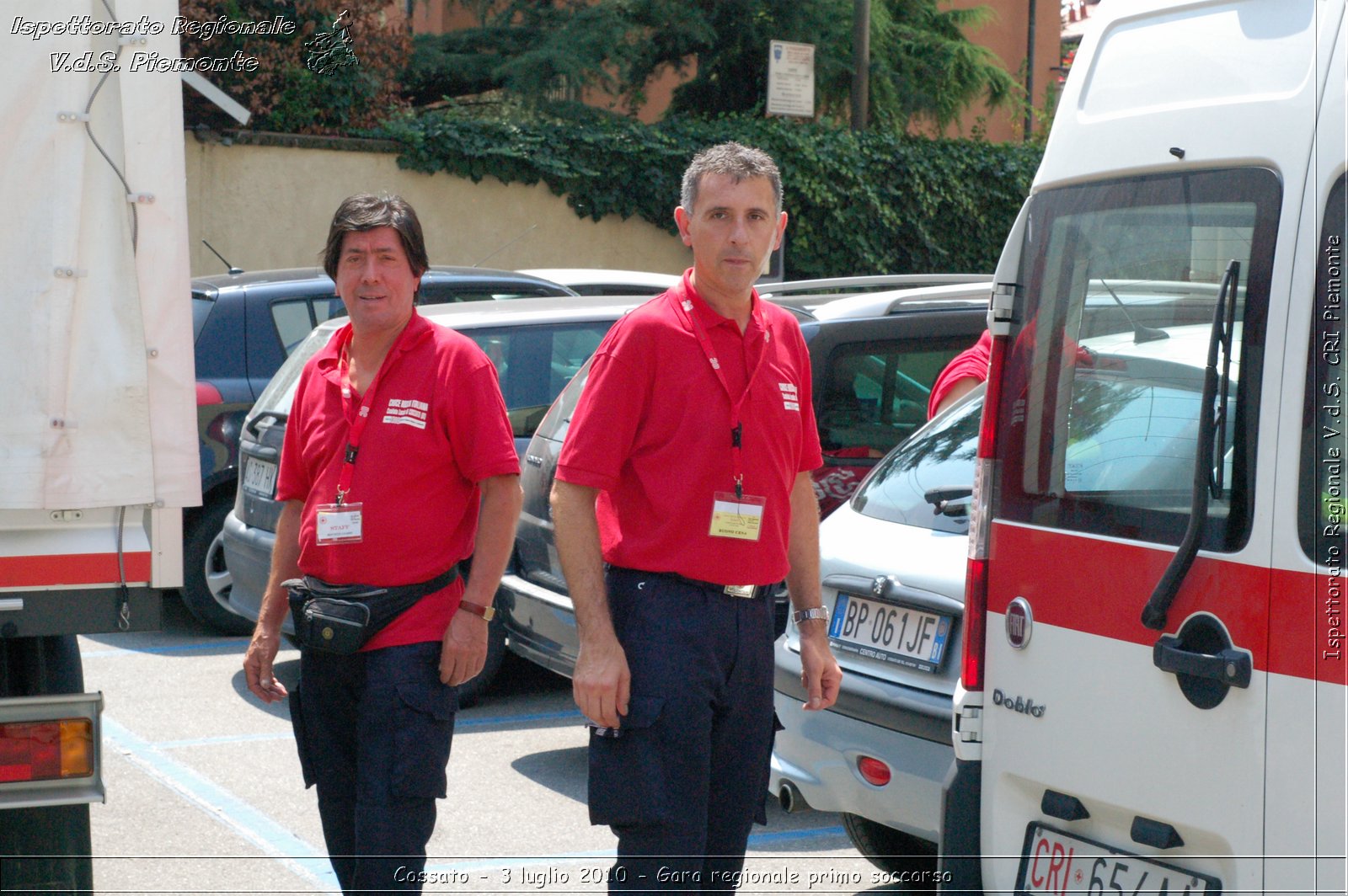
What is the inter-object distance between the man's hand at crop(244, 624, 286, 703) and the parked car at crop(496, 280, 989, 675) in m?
2.14

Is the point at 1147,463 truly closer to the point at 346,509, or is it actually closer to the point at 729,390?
the point at 729,390

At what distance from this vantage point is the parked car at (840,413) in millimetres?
5879

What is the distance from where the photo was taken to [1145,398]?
2.85 metres

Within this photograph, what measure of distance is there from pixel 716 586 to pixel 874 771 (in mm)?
Answer: 1260

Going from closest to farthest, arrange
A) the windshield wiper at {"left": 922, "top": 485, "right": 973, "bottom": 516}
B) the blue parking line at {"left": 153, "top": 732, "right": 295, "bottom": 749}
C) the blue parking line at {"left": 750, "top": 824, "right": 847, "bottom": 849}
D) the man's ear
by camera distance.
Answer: the man's ear → the windshield wiper at {"left": 922, "top": 485, "right": 973, "bottom": 516} → the blue parking line at {"left": 750, "top": 824, "right": 847, "bottom": 849} → the blue parking line at {"left": 153, "top": 732, "right": 295, "bottom": 749}

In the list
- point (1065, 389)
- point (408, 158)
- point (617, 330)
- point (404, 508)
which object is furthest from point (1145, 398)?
point (408, 158)

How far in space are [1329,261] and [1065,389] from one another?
684 millimetres

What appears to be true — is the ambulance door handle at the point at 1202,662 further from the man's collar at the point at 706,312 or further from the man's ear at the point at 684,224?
the man's ear at the point at 684,224

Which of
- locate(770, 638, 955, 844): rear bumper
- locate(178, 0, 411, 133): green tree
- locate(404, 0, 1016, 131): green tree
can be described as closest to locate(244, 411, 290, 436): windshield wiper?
locate(770, 638, 955, 844): rear bumper

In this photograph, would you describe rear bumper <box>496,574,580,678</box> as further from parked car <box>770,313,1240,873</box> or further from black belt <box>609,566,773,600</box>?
black belt <box>609,566,773,600</box>

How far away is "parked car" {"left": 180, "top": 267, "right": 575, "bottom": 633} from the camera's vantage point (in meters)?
7.97

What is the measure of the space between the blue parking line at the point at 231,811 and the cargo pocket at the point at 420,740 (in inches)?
46.4

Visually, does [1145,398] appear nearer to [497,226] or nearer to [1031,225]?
[1031,225]

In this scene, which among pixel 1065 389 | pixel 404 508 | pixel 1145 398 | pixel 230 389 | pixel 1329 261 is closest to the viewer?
pixel 1329 261
